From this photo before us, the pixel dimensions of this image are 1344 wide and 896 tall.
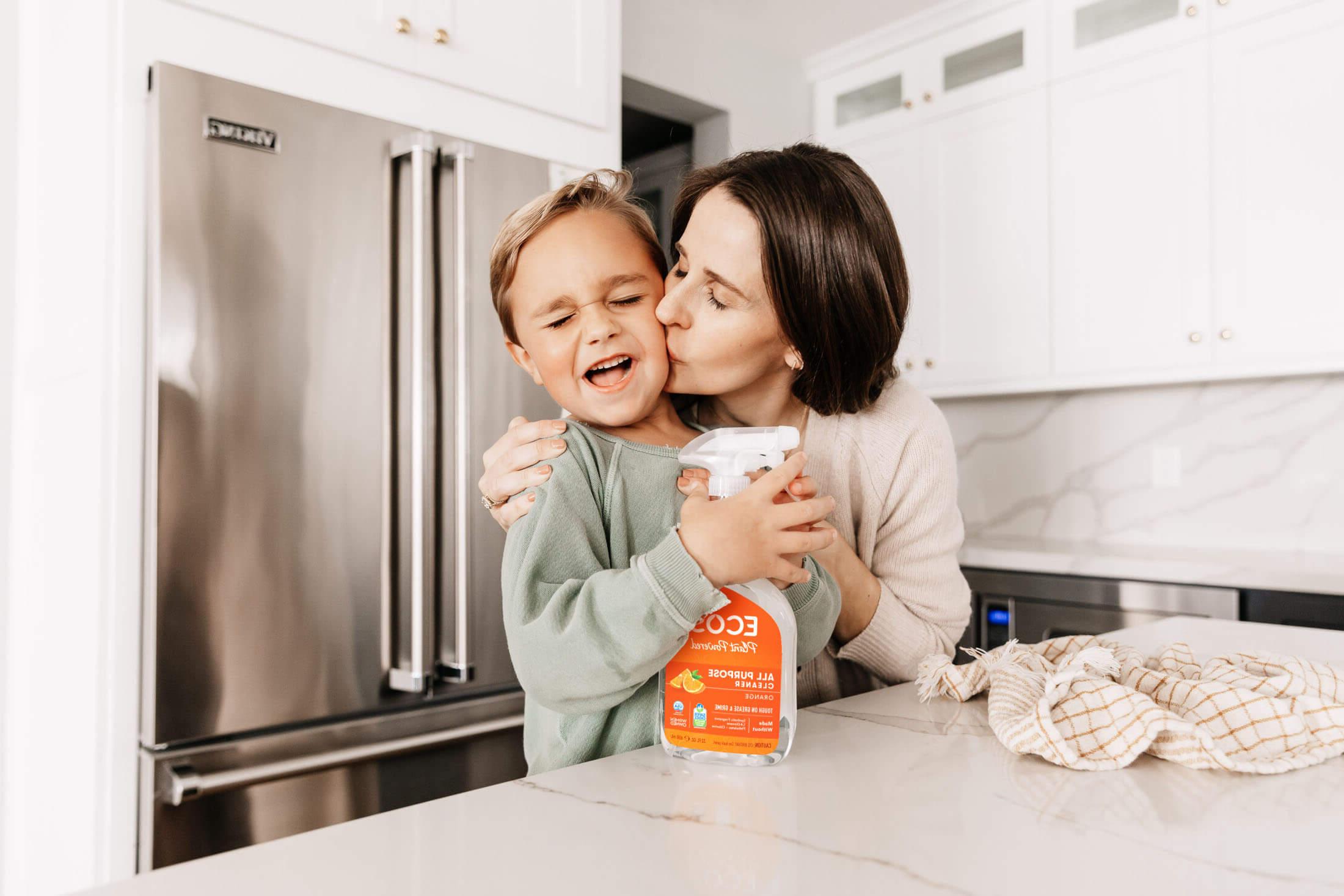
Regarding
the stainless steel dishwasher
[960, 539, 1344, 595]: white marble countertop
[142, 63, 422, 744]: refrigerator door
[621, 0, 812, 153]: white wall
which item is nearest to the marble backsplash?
[960, 539, 1344, 595]: white marble countertop

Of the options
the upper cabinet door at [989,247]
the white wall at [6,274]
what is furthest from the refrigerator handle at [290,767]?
the upper cabinet door at [989,247]

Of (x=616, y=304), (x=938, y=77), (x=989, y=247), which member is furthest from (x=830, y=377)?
(x=938, y=77)

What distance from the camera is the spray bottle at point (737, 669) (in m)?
0.62

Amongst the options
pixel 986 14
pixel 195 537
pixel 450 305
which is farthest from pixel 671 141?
pixel 195 537

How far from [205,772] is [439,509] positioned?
1.86ft

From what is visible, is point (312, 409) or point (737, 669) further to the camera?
point (312, 409)

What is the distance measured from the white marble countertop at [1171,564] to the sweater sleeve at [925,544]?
1.34 meters

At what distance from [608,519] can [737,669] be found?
0.22 m

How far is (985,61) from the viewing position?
9.51 feet

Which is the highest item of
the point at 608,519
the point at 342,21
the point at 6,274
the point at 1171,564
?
the point at 342,21

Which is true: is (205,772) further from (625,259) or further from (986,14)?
(986,14)

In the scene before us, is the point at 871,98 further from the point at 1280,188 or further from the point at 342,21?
the point at 342,21

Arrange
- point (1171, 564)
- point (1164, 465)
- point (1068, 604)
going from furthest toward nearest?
point (1164, 465)
point (1068, 604)
point (1171, 564)

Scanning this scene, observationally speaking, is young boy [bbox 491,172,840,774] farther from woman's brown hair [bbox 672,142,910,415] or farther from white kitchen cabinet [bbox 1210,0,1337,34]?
white kitchen cabinet [bbox 1210,0,1337,34]
